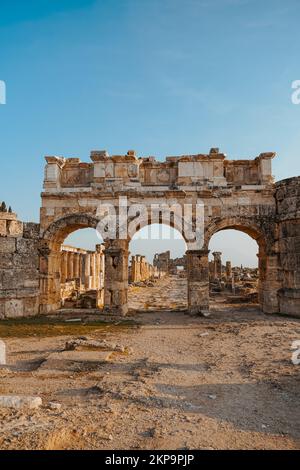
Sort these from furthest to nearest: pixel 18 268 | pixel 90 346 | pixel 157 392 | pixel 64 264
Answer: pixel 64 264 < pixel 18 268 < pixel 90 346 < pixel 157 392

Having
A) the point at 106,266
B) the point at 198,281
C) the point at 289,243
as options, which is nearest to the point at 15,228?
the point at 106,266

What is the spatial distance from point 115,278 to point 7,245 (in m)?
3.94

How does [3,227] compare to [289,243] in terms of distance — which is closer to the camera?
[289,243]

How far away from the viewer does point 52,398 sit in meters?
4.66

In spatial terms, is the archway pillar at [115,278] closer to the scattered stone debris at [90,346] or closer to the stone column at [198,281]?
the stone column at [198,281]

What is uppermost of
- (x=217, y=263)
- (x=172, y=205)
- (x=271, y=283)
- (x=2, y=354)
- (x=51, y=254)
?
(x=172, y=205)

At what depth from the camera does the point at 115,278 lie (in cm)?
1195

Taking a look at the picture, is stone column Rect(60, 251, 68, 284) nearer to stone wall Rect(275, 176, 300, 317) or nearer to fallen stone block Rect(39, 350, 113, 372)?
stone wall Rect(275, 176, 300, 317)

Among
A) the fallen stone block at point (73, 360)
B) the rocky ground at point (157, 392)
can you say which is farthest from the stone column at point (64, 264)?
the fallen stone block at point (73, 360)

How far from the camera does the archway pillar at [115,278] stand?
11.9 meters

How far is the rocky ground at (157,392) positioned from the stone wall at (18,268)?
318cm

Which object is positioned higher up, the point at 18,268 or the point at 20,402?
the point at 18,268

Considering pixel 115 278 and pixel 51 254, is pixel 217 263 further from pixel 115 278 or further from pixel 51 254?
pixel 51 254
